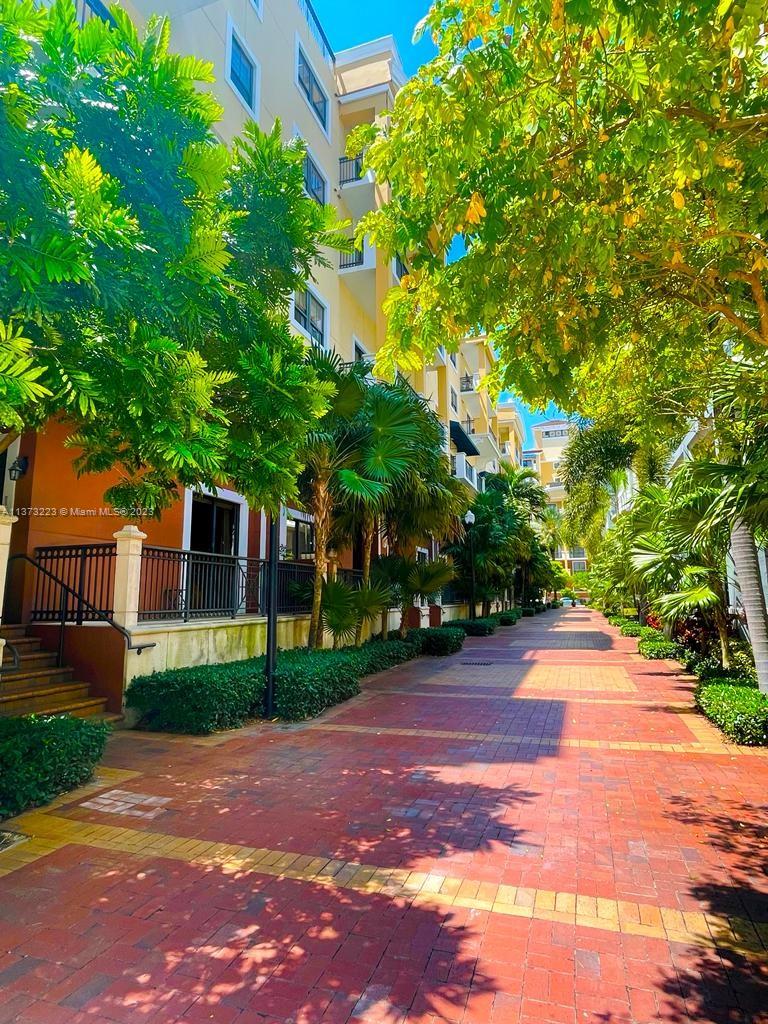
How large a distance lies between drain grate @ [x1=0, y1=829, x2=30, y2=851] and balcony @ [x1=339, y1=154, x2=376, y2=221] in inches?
738

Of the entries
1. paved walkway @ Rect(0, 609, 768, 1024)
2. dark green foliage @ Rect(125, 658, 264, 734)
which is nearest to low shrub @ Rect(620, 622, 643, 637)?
paved walkway @ Rect(0, 609, 768, 1024)

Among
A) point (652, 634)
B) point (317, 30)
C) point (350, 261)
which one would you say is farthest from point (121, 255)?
point (652, 634)

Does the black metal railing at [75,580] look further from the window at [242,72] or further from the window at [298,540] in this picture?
the window at [242,72]

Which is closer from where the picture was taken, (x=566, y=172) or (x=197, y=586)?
(x=566, y=172)

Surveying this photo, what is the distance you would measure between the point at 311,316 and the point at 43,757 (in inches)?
529

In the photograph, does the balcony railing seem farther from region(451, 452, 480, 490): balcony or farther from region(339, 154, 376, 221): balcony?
region(451, 452, 480, 490): balcony

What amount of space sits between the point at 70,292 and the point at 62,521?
7.40 meters

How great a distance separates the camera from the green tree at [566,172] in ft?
11.0

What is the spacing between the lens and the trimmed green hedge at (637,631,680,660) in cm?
1633

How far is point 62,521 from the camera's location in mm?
9742

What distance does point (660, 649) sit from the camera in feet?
54.7

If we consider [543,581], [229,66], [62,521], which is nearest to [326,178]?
[229,66]

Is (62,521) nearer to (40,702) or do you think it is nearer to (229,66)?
(40,702)

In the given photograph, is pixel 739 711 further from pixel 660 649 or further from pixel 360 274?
pixel 360 274
